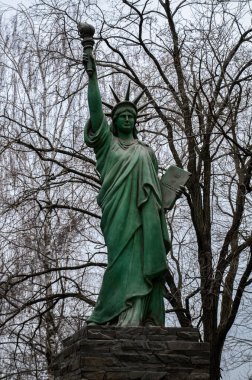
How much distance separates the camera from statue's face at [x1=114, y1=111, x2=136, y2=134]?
856cm

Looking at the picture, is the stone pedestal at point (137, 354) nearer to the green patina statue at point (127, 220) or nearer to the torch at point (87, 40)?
the green patina statue at point (127, 220)

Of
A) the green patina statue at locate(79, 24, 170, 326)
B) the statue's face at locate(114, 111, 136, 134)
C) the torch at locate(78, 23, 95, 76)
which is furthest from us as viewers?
the statue's face at locate(114, 111, 136, 134)

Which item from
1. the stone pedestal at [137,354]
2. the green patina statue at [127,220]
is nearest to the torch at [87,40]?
the green patina statue at [127,220]

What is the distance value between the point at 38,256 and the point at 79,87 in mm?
3312

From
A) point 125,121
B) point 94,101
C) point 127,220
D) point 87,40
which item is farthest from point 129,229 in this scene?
point 87,40

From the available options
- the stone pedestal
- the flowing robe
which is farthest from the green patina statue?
the stone pedestal

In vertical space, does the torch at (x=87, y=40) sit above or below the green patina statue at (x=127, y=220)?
above

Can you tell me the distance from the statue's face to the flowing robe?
162mm

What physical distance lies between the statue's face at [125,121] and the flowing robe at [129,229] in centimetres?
16

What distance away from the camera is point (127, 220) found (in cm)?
807

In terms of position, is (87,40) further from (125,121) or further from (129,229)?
(129,229)

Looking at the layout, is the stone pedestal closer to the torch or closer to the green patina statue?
the green patina statue

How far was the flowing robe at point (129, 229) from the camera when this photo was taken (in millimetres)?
7836

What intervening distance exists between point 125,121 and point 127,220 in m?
1.15
